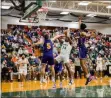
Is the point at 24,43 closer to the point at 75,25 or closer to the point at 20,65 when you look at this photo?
the point at 20,65

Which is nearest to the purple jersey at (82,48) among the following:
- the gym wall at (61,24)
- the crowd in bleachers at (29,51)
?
the crowd in bleachers at (29,51)

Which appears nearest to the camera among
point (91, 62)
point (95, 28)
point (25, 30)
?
point (91, 62)

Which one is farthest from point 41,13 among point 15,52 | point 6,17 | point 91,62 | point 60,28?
point 60,28

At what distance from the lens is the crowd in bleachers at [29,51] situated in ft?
47.1

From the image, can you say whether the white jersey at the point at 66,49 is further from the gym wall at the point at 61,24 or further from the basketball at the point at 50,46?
the gym wall at the point at 61,24

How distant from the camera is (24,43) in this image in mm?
18266

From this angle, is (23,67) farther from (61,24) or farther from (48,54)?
(61,24)

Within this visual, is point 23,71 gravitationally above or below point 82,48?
below

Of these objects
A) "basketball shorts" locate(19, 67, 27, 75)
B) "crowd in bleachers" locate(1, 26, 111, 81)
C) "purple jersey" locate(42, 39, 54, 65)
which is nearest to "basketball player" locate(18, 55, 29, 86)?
"basketball shorts" locate(19, 67, 27, 75)

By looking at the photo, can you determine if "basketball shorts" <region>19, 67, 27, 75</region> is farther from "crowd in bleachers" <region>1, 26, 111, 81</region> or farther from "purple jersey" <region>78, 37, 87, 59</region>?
"purple jersey" <region>78, 37, 87, 59</region>

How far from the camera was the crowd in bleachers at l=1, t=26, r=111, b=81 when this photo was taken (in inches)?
565

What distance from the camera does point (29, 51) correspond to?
16.6m

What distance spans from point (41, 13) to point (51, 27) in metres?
7.76

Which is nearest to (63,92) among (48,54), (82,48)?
(48,54)
